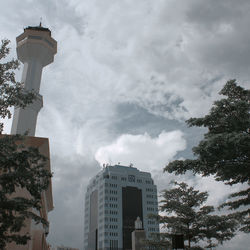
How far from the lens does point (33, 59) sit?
59625mm

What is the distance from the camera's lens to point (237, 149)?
13.8 metres

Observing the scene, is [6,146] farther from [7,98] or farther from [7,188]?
[7,98]

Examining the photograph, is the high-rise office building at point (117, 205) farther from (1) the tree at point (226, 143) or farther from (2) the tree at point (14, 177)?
(2) the tree at point (14, 177)

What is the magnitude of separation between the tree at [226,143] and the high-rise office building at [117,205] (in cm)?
10199

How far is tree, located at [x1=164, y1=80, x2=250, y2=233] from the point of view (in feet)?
44.9

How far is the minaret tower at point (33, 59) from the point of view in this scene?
52.7 metres

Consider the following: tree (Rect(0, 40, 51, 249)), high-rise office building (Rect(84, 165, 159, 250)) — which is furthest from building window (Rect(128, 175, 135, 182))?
tree (Rect(0, 40, 51, 249))

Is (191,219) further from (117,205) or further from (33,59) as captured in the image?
(117,205)

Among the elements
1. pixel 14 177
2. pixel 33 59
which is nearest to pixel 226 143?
pixel 14 177

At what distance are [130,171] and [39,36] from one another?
8805cm

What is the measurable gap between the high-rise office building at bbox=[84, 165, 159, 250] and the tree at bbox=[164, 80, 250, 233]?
102 metres

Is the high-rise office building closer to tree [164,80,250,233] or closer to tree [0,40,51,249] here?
tree [164,80,250,233]

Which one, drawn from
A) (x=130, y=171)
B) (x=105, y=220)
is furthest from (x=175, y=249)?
(x=130, y=171)

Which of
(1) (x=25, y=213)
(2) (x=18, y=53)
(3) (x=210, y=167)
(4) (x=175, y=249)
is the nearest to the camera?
(4) (x=175, y=249)
